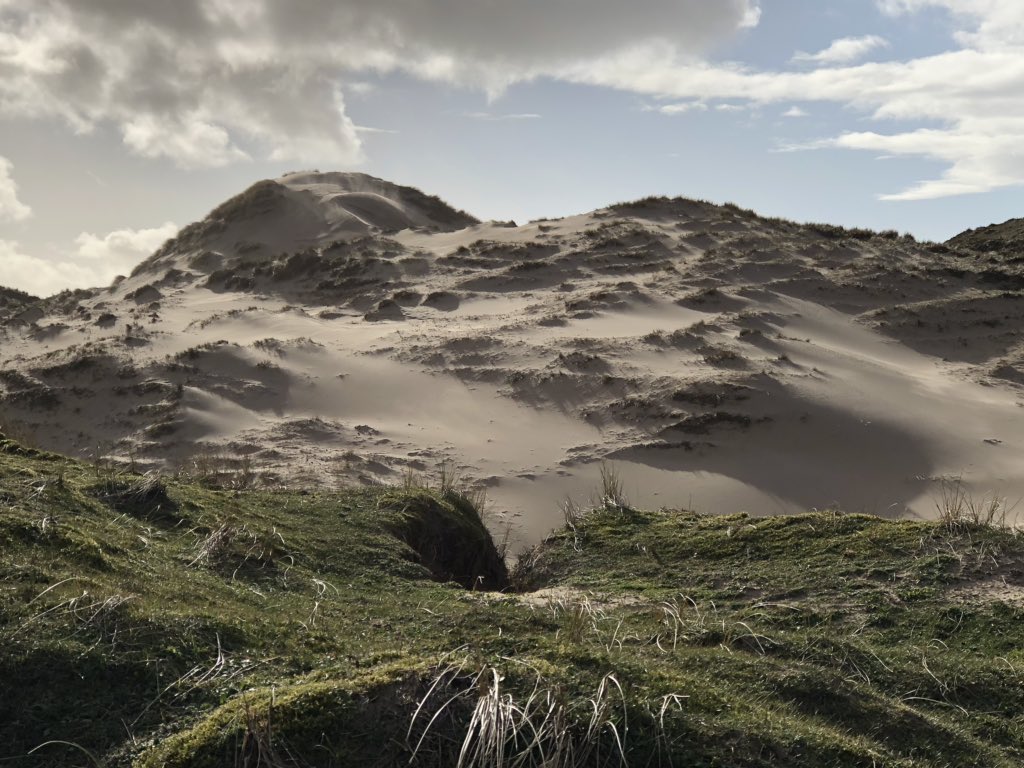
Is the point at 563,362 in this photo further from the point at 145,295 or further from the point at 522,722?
the point at 522,722

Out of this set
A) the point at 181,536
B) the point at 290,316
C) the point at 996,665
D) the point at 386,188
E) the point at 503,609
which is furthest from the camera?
the point at 386,188

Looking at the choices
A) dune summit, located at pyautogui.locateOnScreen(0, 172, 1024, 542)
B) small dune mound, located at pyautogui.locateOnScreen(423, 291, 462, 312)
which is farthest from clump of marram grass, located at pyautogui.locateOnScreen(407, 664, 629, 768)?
small dune mound, located at pyautogui.locateOnScreen(423, 291, 462, 312)

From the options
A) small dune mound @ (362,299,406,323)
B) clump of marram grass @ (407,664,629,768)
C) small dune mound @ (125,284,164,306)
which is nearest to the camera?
clump of marram grass @ (407,664,629,768)

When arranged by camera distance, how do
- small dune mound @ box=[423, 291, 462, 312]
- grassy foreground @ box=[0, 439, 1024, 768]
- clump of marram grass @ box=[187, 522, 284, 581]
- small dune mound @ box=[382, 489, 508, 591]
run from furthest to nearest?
small dune mound @ box=[423, 291, 462, 312] < small dune mound @ box=[382, 489, 508, 591] < clump of marram grass @ box=[187, 522, 284, 581] < grassy foreground @ box=[0, 439, 1024, 768]

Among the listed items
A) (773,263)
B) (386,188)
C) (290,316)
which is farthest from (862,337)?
(386,188)

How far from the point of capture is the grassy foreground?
103 inches

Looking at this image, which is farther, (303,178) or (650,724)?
(303,178)

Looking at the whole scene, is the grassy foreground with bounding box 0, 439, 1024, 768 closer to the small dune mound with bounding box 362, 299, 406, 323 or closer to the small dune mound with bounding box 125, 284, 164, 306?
the small dune mound with bounding box 362, 299, 406, 323

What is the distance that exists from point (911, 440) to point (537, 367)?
5.50 metres

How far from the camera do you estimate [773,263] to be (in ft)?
61.8

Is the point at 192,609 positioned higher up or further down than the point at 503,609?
higher up

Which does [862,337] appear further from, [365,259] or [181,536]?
[181,536]

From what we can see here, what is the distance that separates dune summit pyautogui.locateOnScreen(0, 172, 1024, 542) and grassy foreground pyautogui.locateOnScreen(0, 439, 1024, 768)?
3.03m

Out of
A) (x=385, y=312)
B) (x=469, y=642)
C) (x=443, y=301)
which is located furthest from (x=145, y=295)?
(x=469, y=642)
